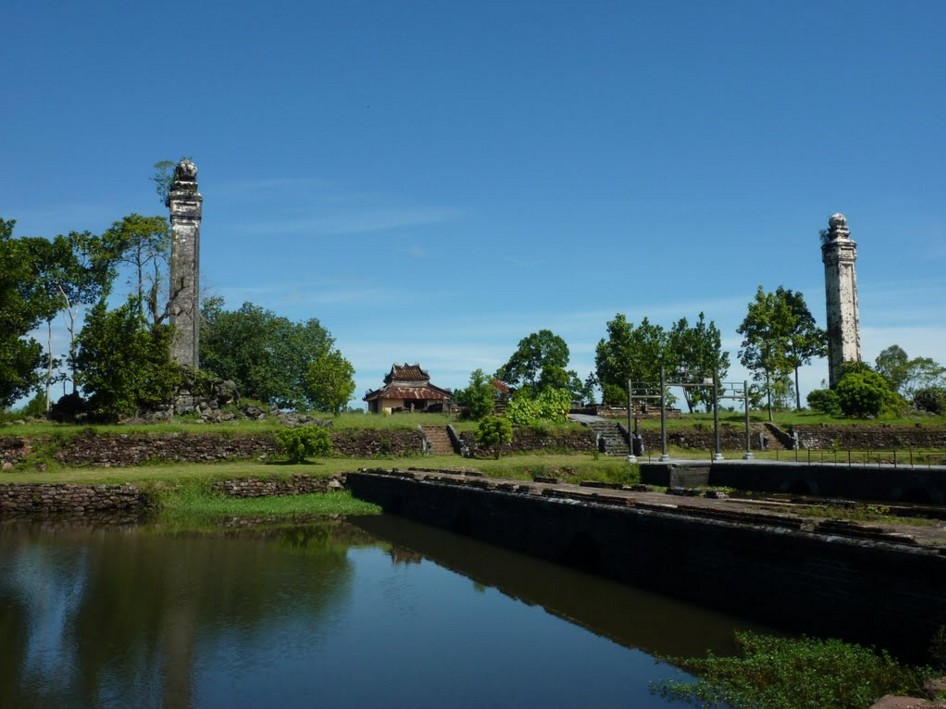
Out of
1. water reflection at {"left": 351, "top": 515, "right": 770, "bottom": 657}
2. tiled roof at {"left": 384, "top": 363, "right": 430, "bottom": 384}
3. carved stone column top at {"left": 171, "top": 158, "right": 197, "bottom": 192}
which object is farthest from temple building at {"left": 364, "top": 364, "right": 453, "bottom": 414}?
water reflection at {"left": 351, "top": 515, "right": 770, "bottom": 657}

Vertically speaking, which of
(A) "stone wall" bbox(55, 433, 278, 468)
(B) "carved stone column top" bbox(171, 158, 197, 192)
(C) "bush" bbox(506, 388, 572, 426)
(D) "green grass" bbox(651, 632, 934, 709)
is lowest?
(D) "green grass" bbox(651, 632, 934, 709)

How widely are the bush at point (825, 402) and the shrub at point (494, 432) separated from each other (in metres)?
22.3

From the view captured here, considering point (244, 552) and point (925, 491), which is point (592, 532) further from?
point (925, 491)

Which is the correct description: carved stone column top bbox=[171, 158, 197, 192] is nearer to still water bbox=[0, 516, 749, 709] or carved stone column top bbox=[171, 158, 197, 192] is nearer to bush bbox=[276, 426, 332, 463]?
bush bbox=[276, 426, 332, 463]

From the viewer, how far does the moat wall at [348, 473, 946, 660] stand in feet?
29.1

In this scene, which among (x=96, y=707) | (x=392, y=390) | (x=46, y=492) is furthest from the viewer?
(x=392, y=390)

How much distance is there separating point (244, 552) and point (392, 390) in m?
43.0

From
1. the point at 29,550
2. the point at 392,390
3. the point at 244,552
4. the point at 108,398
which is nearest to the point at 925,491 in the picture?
the point at 244,552

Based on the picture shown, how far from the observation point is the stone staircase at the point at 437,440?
124 ft

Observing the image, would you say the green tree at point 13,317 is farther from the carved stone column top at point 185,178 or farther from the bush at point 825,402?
the bush at point 825,402

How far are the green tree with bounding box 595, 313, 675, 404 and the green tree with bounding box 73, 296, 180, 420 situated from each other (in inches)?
1032

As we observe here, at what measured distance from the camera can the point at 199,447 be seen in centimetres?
3306

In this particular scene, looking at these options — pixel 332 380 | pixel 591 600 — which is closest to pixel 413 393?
pixel 332 380

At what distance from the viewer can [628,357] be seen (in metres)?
53.4
